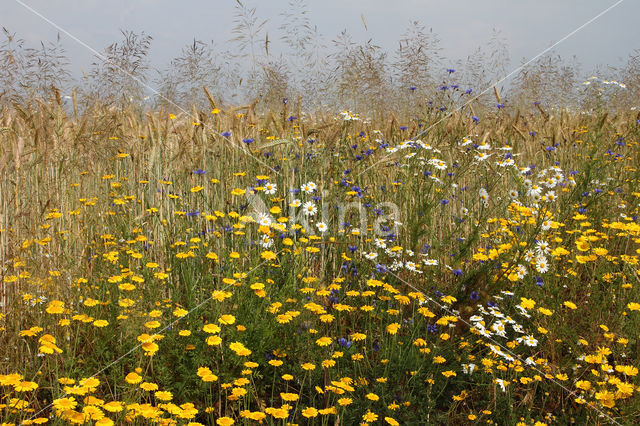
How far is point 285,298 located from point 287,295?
0.33ft

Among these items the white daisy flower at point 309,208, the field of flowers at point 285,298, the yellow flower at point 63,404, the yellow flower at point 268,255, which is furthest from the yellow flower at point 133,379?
the white daisy flower at point 309,208

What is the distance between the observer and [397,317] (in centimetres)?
278

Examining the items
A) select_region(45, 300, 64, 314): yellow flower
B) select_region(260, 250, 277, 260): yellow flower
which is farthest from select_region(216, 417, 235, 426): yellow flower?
select_region(260, 250, 277, 260): yellow flower

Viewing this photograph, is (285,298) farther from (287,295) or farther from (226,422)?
(226,422)

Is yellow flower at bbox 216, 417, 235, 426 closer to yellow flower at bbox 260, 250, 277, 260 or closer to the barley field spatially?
the barley field

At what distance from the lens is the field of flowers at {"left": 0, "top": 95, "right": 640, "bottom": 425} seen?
7.18 feet

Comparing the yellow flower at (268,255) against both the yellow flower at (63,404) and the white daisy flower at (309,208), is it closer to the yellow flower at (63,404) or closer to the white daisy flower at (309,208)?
the white daisy flower at (309,208)

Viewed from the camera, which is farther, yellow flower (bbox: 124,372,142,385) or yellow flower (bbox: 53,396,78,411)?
yellow flower (bbox: 124,372,142,385)

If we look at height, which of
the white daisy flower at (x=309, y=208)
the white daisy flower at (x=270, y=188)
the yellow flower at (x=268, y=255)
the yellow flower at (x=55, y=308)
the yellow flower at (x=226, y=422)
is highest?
the white daisy flower at (x=270, y=188)

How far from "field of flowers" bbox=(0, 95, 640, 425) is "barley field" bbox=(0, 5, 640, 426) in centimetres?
2

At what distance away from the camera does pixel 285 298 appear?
8.77ft

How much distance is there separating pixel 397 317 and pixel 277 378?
0.75 meters

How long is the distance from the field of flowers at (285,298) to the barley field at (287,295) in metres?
0.02

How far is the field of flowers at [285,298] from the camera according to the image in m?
2.19
